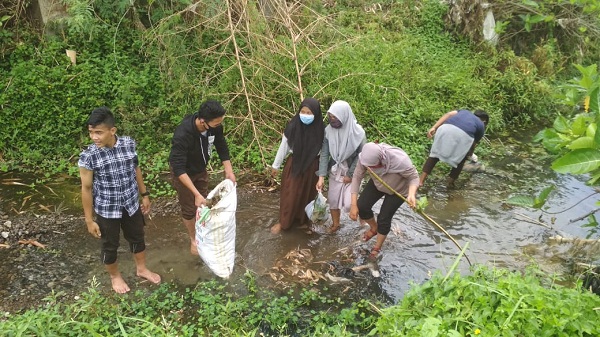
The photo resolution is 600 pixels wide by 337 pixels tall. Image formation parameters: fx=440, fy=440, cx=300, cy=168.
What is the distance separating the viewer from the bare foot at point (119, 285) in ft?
12.0

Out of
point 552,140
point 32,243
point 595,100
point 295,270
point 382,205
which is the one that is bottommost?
point 295,270

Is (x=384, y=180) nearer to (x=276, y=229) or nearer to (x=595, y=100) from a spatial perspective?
(x=276, y=229)

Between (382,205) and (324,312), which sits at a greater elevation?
(382,205)

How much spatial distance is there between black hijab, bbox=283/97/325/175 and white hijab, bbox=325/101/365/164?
0.11 metres

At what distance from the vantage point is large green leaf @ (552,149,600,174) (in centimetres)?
237

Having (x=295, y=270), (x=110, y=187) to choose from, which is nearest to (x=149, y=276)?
(x=110, y=187)

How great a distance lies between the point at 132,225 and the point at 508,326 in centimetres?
280

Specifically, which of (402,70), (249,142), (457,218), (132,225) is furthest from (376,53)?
(132,225)

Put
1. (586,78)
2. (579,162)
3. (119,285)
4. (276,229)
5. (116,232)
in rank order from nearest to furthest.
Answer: (579,162), (586,78), (116,232), (119,285), (276,229)

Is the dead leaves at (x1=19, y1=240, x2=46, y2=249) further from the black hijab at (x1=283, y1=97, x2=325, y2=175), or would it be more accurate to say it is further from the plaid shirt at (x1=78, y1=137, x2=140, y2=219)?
the black hijab at (x1=283, y1=97, x2=325, y2=175)

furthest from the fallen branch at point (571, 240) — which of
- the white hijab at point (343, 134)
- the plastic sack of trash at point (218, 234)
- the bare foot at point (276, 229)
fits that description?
the plastic sack of trash at point (218, 234)

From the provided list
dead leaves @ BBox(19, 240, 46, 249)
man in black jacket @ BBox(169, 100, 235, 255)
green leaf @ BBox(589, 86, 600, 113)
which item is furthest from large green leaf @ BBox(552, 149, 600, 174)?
dead leaves @ BBox(19, 240, 46, 249)

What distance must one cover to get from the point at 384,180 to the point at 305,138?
85 cm

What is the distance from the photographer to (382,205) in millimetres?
4094
